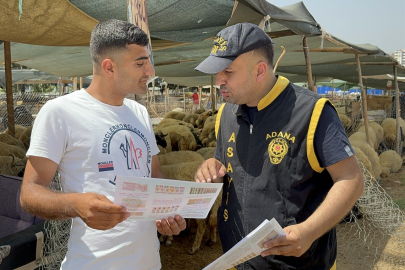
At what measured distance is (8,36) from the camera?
4762mm

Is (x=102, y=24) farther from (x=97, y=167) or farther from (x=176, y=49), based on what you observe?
(x=176, y=49)

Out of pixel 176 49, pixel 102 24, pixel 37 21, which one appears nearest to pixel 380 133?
pixel 176 49

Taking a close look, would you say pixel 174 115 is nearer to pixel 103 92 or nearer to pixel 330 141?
pixel 103 92

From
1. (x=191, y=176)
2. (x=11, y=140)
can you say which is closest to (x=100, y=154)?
(x=191, y=176)

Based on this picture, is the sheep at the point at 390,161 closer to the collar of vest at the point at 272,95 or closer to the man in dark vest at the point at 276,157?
the man in dark vest at the point at 276,157

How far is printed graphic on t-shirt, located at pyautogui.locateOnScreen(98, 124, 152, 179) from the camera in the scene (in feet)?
5.07

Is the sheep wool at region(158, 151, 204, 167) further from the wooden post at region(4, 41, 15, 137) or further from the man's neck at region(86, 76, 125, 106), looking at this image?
the wooden post at region(4, 41, 15, 137)

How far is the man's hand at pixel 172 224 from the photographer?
1.53 metres

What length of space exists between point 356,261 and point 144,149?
3808 millimetres

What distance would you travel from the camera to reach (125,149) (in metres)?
1.60

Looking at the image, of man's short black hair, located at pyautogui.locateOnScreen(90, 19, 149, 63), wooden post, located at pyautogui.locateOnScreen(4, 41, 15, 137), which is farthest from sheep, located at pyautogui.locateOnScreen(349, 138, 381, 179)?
wooden post, located at pyautogui.locateOnScreen(4, 41, 15, 137)

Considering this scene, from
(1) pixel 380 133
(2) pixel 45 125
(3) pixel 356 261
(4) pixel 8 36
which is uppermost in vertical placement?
(4) pixel 8 36

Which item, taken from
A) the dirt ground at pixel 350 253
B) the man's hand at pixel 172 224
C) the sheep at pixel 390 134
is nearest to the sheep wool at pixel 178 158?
the dirt ground at pixel 350 253

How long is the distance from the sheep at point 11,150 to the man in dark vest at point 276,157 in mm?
5484
